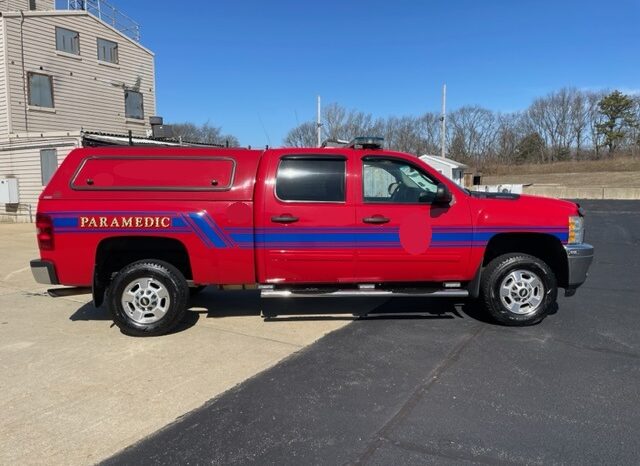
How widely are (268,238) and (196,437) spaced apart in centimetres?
235

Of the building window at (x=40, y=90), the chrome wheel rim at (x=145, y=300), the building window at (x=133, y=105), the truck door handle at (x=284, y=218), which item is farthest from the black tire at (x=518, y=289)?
the building window at (x=133, y=105)

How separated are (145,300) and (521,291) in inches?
159

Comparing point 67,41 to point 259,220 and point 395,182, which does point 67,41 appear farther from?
point 395,182

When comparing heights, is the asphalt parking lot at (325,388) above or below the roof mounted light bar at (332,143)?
below

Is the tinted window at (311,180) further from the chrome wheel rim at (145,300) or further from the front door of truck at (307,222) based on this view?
the chrome wheel rim at (145,300)

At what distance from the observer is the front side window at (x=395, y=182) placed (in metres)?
5.32

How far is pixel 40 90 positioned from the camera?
2002 cm

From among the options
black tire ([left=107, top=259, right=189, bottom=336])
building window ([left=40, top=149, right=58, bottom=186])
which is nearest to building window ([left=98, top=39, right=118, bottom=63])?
building window ([left=40, top=149, right=58, bottom=186])

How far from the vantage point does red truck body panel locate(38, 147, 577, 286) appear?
16.5 feet

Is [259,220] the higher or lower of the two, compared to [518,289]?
higher

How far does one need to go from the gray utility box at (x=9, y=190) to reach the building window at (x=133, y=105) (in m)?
6.64

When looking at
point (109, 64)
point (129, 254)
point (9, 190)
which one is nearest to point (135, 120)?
point (109, 64)

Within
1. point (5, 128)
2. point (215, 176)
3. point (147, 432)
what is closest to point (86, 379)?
point (147, 432)

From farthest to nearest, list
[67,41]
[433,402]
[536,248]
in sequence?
[67,41], [536,248], [433,402]
